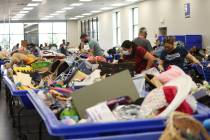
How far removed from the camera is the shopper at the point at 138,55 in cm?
575

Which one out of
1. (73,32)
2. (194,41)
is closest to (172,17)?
(194,41)

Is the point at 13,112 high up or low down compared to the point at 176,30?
down

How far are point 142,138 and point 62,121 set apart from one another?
35 centimetres

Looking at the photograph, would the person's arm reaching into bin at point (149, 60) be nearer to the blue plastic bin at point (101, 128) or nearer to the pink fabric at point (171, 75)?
the pink fabric at point (171, 75)

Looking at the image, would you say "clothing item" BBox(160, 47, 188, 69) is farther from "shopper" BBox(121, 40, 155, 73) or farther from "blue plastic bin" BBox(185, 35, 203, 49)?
"blue plastic bin" BBox(185, 35, 203, 49)

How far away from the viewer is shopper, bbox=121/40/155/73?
5749mm

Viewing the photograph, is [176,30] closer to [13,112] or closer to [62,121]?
[13,112]

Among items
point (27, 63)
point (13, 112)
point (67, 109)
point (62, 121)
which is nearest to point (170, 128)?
point (62, 121)

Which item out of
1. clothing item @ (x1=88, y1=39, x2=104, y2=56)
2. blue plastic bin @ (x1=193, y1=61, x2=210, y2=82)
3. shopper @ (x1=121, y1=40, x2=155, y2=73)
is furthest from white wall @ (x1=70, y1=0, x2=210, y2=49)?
shopper @ (x1=121, y1=40, x2=155, y2=73)

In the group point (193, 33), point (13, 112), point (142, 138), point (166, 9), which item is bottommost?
point (13, 112)

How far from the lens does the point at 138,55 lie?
19.2 ft

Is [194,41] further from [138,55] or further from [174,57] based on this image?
[138,55]

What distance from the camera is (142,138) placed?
172 cm

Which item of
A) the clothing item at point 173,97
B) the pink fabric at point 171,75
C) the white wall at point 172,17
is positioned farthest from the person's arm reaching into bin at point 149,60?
the white wall at point 172,17
